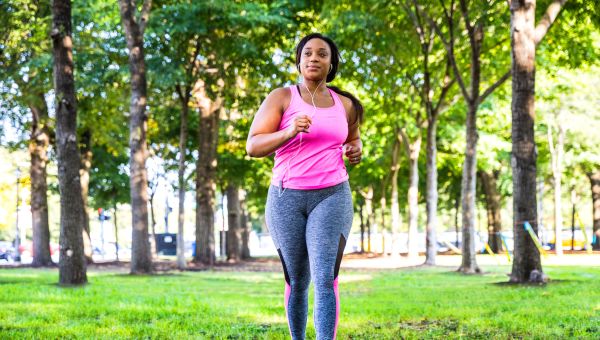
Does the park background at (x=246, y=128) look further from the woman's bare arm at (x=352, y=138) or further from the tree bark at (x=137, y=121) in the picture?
the woman's bare arm at (x=352, y=138)

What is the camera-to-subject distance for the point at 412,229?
3095cm

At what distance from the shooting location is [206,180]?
90.9 feet

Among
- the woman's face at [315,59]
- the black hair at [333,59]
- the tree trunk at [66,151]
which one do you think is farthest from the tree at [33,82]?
the woman's face at [315,59]

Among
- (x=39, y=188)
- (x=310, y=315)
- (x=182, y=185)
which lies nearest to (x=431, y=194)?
(x=182, y=185)

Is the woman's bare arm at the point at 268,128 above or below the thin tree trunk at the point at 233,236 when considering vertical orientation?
above

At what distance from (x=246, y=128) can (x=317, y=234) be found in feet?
89.9

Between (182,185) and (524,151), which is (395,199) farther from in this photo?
(524,151)

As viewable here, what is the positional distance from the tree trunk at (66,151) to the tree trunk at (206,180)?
14072 mm

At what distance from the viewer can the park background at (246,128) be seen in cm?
893

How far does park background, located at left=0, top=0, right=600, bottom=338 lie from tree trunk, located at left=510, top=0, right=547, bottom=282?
0.04 meters

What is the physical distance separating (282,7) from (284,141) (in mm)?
19792

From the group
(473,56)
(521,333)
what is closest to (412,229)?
(473,56)

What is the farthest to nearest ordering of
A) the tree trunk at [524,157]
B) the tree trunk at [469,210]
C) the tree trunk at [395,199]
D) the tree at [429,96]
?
1. the tree trunk at [395,199]
2. the tree at [429,96]
3. the tree trunk at [469,210]
4. the tree trunk at [524,157]

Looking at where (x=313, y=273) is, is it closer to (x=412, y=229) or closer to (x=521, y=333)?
(x=521, y=333)
